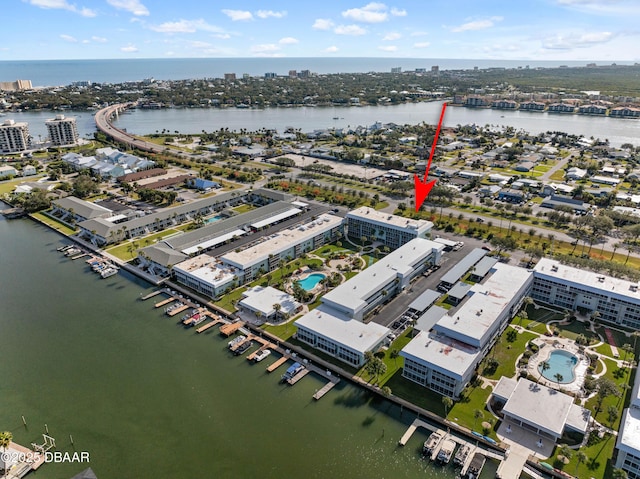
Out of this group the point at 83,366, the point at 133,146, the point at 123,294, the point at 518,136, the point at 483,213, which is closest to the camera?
the point at 83,366

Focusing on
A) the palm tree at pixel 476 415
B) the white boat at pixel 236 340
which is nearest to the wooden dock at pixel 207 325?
the white boat at pixel 236 340

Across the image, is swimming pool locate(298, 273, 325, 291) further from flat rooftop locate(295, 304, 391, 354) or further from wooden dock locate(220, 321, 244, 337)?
wooden dock locate(220, 321, 244, 337)

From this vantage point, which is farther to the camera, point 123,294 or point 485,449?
point 123,294

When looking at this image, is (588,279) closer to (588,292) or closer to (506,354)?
(588,292)

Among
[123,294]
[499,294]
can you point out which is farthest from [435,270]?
[123,294]

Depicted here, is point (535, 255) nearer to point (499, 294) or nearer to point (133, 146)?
point (499, 294)

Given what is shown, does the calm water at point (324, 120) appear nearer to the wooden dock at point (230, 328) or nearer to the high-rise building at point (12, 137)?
the high-rise building at point (12, 137)

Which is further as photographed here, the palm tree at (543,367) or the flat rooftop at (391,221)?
the flat rooftop at (391,221)

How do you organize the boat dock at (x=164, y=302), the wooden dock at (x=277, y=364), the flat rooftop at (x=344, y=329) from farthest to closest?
the boat dock at (x=164, y=302), the flat rooftop at (x=344, y=329), the wooden dock at (x=277, y=364)
